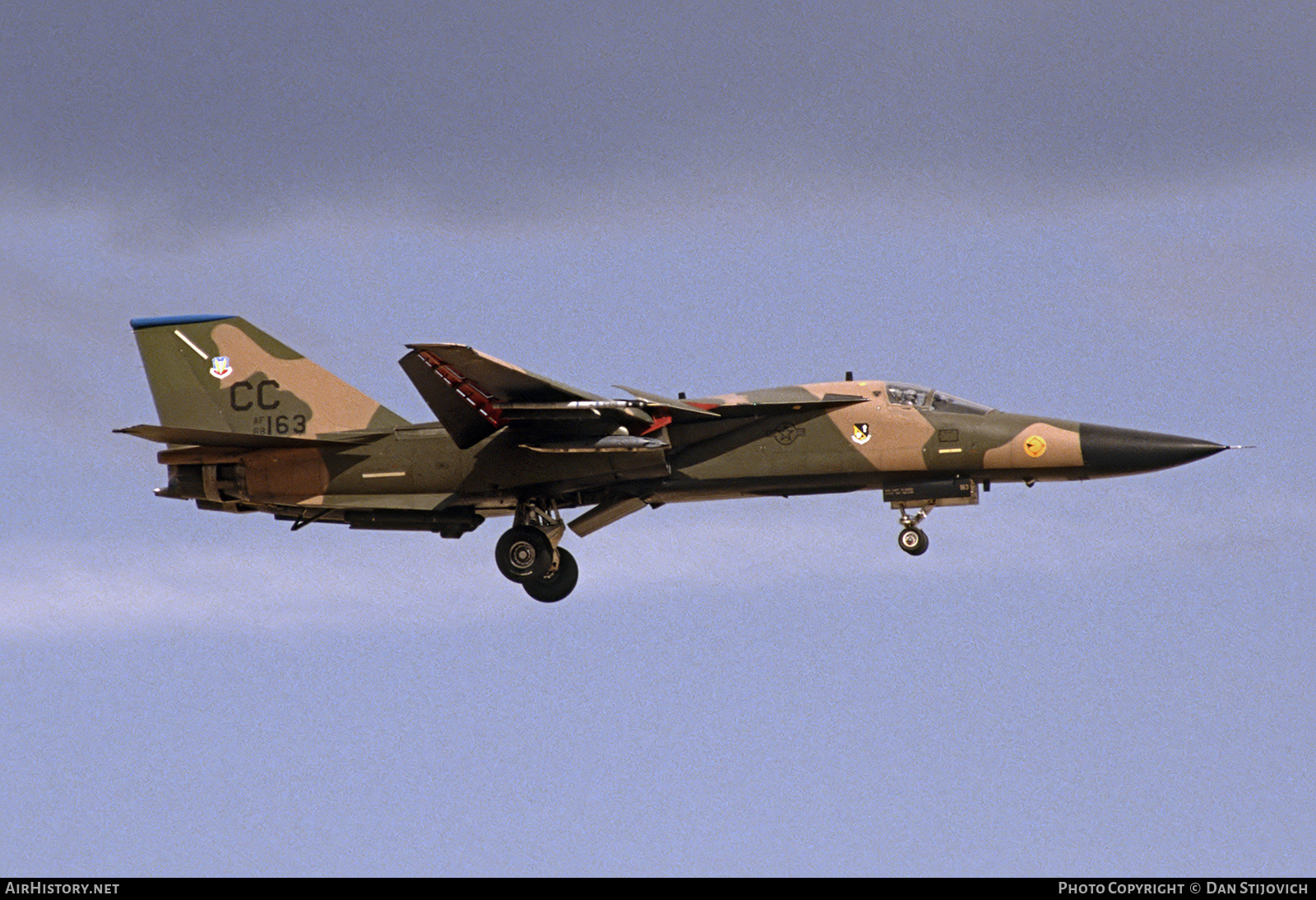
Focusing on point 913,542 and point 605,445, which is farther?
point 913,542

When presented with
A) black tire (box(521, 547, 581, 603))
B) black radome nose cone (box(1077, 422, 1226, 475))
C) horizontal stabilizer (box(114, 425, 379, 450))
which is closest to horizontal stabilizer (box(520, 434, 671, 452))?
black tire (box(521, 547, 581, 603))

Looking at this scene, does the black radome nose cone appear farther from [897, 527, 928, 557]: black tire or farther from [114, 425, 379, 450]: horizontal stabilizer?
[114, 425, 379, 450]: horizontal stabilizer

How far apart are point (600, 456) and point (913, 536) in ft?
17.6

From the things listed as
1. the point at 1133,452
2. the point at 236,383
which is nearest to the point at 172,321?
the point at 236,383

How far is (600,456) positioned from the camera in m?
27.4

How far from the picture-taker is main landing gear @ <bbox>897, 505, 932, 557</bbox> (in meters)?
27.7

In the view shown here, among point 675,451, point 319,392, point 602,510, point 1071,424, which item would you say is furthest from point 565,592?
point 1071,424

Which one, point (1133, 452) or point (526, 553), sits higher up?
point (1133, 452)

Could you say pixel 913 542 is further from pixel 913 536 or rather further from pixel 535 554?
pixel 535 554

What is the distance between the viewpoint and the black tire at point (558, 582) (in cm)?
2875

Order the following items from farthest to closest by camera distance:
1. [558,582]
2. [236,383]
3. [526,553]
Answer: [236,383]
[558,582]
[526,553]

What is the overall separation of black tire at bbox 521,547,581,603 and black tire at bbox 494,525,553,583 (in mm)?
286
